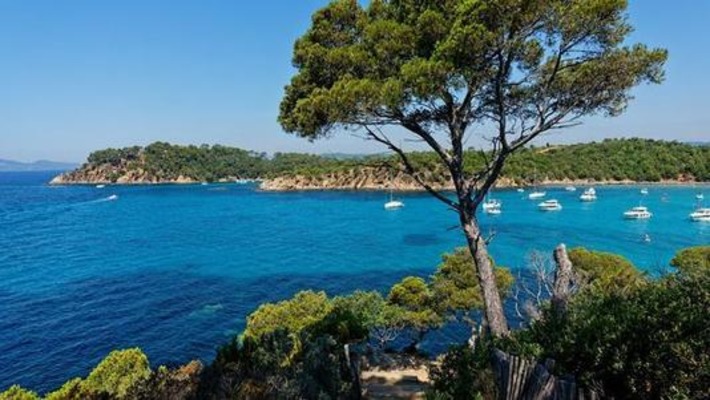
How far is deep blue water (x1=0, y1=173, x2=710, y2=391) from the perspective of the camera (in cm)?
2525

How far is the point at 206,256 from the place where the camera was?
4672 cm

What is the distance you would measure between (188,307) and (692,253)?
2799 centimetres

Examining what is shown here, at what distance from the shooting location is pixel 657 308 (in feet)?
14.2

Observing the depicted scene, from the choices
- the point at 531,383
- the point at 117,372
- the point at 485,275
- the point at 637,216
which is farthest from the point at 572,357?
the point at 637,216

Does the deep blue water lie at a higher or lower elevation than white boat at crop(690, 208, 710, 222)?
lower

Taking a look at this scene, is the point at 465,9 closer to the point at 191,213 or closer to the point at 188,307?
the point at 188,307

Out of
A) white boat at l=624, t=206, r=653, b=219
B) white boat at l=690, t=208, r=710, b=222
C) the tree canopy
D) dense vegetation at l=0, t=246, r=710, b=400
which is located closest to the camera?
dense vegetation at l=0, t=246, r=710, b=400

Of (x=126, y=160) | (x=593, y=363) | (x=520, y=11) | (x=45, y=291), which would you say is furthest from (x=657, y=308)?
(x=126, y=160)

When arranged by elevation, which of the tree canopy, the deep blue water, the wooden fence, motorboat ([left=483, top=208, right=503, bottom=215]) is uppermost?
the tree canopy

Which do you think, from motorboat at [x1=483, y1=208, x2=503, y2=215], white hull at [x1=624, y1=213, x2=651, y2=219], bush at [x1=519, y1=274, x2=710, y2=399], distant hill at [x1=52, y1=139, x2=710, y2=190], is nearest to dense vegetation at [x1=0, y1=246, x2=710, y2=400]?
bush at [x1=519, y1=274, x2=710, y2=399]

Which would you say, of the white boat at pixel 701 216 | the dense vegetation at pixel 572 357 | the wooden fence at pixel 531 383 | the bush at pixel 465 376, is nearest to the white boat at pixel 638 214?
the white boat at pixel 701 216

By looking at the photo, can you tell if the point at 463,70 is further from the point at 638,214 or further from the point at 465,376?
the point at 638,214

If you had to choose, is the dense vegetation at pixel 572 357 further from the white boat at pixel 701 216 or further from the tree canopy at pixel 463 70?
the white boat at pixel 701 216

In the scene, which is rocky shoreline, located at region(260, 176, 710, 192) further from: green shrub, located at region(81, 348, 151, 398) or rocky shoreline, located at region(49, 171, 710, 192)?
green shrub, located at region(81, 348, 151, 398)
